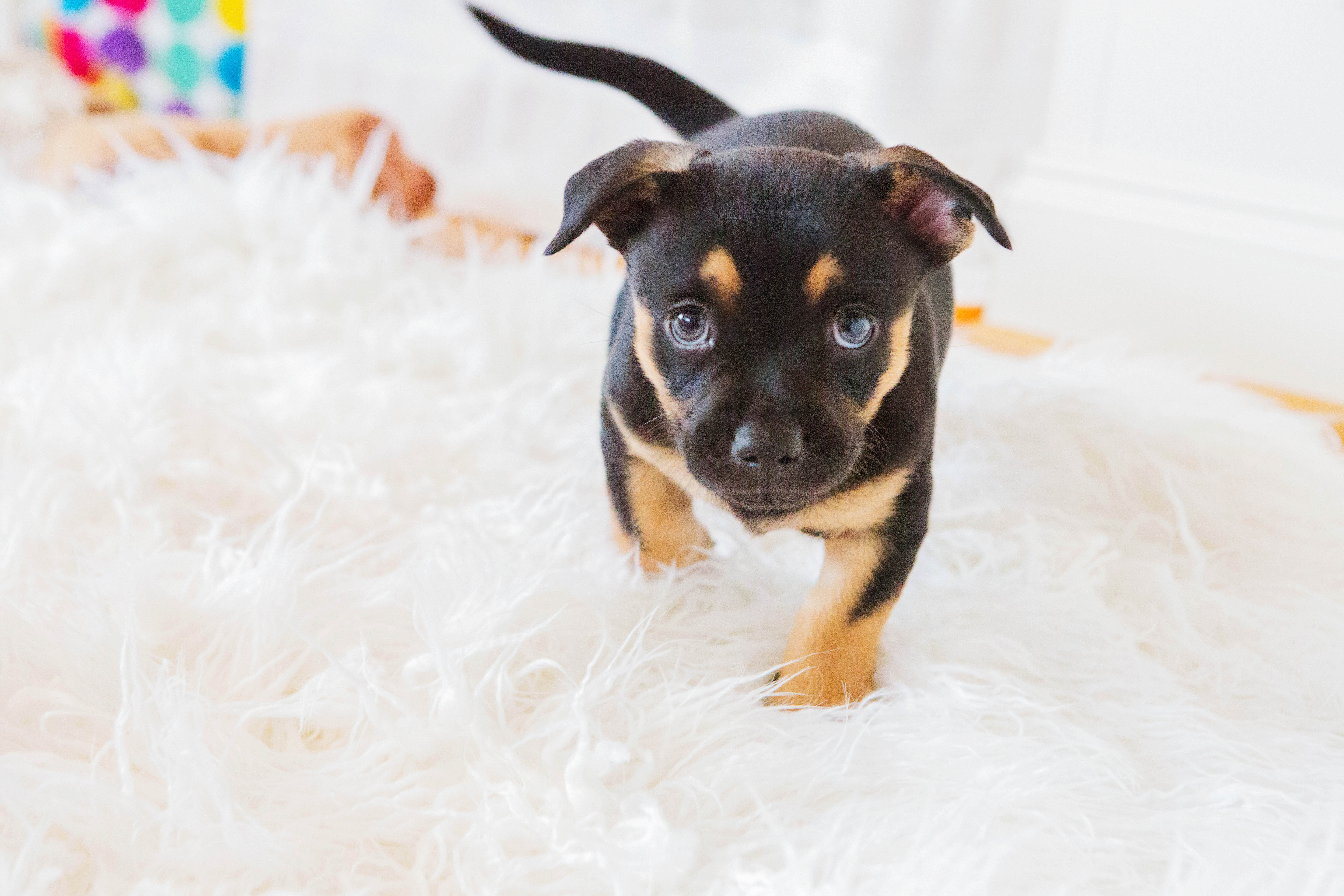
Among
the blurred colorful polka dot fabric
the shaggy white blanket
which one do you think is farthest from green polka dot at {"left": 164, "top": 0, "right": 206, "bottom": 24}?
the shaggy white blanket

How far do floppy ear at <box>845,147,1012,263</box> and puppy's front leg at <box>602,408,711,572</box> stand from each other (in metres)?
0.38

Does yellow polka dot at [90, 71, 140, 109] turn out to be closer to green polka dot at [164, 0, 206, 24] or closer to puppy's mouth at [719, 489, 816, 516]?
green polka dot at [164, 0, 206, 24]

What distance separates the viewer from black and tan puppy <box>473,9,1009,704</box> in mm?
962

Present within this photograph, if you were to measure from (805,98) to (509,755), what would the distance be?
6.22 feet

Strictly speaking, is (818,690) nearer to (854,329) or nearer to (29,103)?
(854,329)

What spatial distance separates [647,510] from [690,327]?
31 cm

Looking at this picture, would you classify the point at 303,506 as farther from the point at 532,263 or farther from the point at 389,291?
the point at 532,263

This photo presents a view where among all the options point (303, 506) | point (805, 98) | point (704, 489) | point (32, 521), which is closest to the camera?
point (704, 489)

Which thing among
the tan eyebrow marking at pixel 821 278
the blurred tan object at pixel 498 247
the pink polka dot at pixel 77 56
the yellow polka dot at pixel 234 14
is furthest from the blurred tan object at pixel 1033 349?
the pink polka dot at pixel 77 56

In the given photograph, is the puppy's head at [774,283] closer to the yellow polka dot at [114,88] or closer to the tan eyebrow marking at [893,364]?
the tan eyebrow marking at [893,364]

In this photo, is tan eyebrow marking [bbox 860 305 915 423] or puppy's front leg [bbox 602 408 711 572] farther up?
tan eyebrow marking [bbox 860 305 915 423]

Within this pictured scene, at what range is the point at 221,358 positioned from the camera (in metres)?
1.78

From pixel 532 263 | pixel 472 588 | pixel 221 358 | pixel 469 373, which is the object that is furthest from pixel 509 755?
pixel 532 263

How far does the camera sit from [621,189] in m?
0.98
